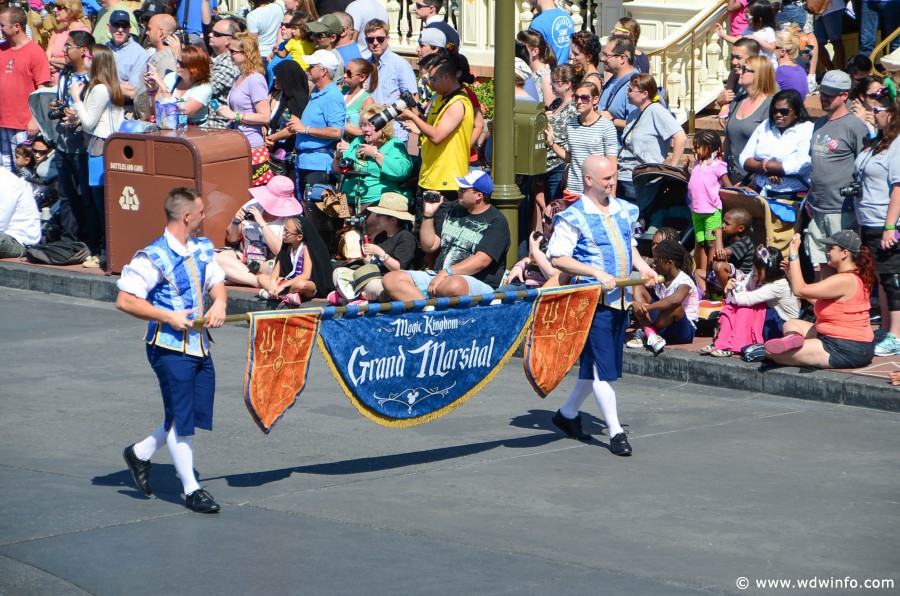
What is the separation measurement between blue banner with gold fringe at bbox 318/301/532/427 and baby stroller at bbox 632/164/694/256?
12.5 feet

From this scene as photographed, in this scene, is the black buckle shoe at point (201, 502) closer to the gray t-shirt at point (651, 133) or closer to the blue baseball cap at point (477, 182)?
the blue baseball cap at point (477, 182)

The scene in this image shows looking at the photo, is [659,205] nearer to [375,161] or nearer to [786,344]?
[375,161]

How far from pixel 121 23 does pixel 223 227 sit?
299 centimetres

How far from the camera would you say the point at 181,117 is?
43.6ft

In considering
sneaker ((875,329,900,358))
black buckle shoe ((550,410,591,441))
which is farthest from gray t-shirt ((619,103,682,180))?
black buckle shoe ((550,410,591,441))

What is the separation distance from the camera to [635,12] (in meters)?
15.7

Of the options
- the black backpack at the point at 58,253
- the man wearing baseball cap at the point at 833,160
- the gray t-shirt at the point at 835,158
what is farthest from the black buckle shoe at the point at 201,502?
the black backpack at the point at 58,253

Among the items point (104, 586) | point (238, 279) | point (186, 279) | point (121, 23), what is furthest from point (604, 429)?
point (121, 23)

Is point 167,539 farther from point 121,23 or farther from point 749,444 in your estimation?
point 121,23

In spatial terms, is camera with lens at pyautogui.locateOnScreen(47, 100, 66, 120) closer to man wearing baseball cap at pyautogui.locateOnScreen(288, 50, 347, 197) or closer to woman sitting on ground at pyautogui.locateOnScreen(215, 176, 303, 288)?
woman sitting on ground at pyautogui.locateOnScreen(215, 176, 303, 288)

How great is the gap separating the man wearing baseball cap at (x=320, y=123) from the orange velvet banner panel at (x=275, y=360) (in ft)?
19.3

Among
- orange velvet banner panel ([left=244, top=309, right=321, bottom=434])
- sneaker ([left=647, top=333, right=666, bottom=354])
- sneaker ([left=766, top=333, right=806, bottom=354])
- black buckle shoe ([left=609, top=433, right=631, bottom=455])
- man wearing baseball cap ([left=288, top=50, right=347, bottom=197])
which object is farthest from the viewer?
man wearing baseball cap ([left=288, top=50, right=347, bottom=197])

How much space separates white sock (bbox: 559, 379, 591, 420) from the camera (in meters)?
8.08

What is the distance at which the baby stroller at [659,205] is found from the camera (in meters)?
11.3
